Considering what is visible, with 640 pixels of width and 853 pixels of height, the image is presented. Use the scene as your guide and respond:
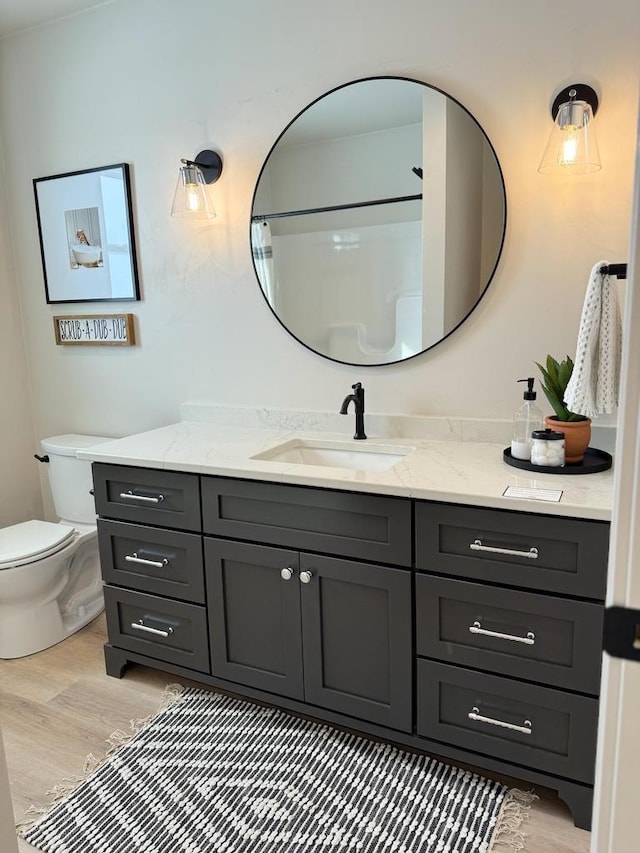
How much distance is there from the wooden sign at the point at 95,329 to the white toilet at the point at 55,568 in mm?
462

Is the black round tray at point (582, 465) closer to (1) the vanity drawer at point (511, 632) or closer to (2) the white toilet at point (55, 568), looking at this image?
(1) the vanity drawer at point (511, 632)

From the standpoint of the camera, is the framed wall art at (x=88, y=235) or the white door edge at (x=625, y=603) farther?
the framed wall art at (x=88, y=235)

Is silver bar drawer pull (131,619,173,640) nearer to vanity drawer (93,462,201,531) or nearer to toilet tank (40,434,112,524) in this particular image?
vanity drawer (93,462,201,531)

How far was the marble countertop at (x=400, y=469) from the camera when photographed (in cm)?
155

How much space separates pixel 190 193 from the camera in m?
2.41

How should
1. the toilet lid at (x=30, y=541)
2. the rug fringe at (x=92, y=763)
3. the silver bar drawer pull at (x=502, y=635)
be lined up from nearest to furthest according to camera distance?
1. the silver bar drawer pull at (x=502, y=635)
2. the rug fringe at (x=92, y=763)
3. the toilet lid at (x=30, y=541)

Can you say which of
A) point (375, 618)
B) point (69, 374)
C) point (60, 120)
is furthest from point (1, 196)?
point (375, 618)

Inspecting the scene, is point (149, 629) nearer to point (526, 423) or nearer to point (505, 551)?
point (505, 551)

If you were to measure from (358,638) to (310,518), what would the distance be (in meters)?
0.37

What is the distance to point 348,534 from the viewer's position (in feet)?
5.78

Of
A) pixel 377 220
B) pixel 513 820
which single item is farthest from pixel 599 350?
pixel 513 820

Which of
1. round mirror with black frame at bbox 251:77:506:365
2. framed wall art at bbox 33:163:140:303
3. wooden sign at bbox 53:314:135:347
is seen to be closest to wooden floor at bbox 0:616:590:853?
wooden sign at bbox 53:314:135:347

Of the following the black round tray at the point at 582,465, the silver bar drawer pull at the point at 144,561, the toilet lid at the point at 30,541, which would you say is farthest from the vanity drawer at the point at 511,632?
the toilet lid at the point at 30,541

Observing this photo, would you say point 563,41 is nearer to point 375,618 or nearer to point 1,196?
point 375,618
